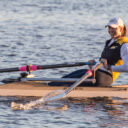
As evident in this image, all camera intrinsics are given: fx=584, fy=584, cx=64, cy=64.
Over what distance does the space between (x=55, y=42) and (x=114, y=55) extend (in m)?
12.2

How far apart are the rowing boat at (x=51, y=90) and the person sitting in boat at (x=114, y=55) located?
0.20 meters

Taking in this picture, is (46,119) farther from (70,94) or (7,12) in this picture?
(7,12)

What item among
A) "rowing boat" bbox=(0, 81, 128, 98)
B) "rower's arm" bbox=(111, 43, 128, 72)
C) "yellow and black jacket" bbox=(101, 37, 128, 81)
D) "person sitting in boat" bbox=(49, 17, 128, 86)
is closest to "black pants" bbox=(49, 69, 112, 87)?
"person sitting in boat" bbox=(49, 17, 128, 86)

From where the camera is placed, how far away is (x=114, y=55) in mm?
13438

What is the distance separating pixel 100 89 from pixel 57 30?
52.5 ft

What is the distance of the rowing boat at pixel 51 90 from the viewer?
13.8m

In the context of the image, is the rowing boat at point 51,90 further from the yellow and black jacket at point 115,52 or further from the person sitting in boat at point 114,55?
the yellow and black jacket at point 115,52

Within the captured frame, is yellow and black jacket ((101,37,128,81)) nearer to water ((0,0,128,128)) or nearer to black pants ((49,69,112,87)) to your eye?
black pants ((49,69,112,87))

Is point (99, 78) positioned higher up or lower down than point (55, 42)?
lower down

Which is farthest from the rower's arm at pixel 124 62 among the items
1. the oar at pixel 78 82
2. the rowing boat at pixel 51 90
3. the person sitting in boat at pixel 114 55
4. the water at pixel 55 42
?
the water at pixel 55 42

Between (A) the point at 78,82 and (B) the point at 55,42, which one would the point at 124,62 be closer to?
(A) the point at 78,82

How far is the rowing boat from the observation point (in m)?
13.8

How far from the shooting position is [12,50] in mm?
22641

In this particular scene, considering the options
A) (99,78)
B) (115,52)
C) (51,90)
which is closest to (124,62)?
(115,52)
